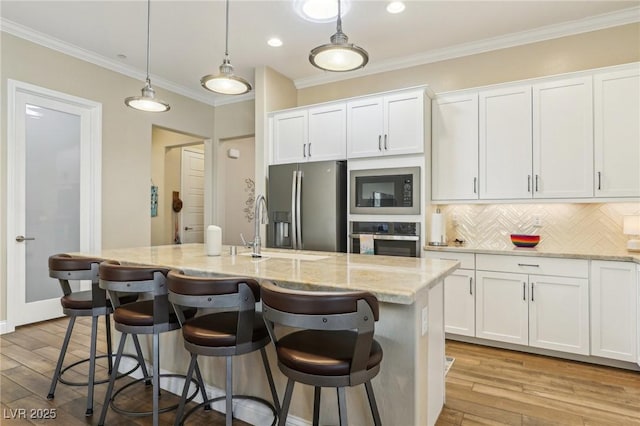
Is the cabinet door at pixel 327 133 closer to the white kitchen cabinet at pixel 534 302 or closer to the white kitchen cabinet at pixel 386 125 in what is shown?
the white kitchen cabinet at pixel 386 125

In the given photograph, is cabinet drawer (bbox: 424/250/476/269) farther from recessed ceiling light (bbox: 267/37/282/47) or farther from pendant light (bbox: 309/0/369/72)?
recessed ceiling light (bbox: 267/37/282/47)

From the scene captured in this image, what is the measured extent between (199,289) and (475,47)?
378 centimetres

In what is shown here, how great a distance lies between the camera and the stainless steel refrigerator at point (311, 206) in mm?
3959

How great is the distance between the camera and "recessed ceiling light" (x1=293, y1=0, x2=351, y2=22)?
9.38ft

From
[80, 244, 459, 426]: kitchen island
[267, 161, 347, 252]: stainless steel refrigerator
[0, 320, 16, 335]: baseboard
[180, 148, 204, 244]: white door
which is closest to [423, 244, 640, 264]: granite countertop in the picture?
[267, 161, 347, 252]: stainless steel refrigerator

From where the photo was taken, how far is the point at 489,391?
2473 mm

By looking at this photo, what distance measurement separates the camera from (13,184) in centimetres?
359

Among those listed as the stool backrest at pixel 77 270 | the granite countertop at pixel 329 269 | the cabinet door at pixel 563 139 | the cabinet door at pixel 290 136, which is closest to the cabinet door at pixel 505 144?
the cabinet door at pixel 563 139

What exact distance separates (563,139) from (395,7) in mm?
1895

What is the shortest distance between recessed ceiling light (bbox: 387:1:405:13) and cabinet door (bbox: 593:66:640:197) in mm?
1772

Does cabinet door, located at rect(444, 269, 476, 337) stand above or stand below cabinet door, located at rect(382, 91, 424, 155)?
below

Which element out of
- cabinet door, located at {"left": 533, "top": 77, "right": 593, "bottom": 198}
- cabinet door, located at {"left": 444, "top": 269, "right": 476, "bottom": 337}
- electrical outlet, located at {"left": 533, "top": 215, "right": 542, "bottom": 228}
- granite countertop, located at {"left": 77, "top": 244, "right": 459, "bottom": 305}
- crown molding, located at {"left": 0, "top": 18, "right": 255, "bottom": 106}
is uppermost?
crown molding, located at {"left": 0, "top": 18, "right": 255, "bottom": 106}

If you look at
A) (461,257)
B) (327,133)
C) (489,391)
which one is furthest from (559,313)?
(327,133)

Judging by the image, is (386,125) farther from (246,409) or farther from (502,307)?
(246,409)
